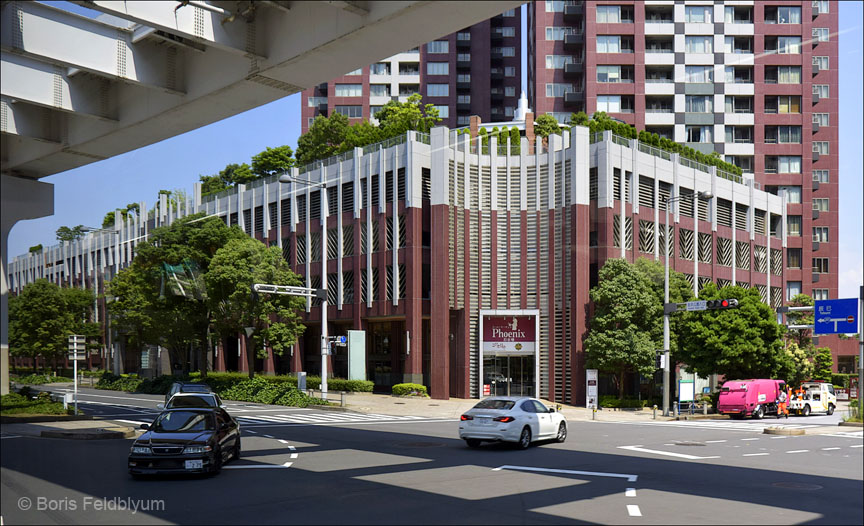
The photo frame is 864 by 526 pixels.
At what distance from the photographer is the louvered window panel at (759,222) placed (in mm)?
67375

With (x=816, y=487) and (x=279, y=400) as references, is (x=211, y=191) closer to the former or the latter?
(x=279, y=400)

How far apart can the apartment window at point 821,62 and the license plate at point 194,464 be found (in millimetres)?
81265

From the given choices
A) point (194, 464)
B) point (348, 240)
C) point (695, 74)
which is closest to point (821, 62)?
point (695, 74)

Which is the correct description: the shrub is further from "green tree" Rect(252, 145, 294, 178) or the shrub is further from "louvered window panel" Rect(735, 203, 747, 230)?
"green tree" Rect(252, 145, 294, 178)

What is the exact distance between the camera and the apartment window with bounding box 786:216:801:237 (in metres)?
84.0

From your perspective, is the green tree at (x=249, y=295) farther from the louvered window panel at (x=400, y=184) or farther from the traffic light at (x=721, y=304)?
the traffic light at (x=721, y=304)

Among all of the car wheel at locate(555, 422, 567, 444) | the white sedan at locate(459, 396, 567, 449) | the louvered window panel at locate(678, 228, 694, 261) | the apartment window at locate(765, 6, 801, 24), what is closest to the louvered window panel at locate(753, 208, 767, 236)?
the louvered window panel at locate(678, 228, 694, 261)

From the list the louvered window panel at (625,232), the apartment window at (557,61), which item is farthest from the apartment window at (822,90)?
the louvered window panel at (625,232)

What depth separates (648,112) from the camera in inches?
3258

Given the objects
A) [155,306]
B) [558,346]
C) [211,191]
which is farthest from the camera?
[211,191]

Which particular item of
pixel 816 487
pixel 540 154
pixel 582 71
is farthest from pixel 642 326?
pixel 582 71

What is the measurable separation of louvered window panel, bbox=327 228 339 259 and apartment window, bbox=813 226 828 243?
2134 inches

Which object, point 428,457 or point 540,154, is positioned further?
point 540,154

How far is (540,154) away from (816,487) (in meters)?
39.0
